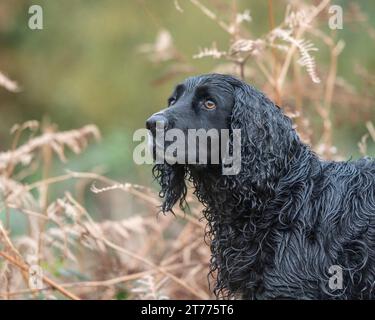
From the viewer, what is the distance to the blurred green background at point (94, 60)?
14727mm

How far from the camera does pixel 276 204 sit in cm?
470

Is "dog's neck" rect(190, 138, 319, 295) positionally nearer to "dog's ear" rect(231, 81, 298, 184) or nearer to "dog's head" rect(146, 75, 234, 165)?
"dog's ear" rect(231, 81, 298, 184)

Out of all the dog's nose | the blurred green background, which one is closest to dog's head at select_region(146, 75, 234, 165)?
the dog's nose

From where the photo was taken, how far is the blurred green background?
48.3ft

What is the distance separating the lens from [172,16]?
15.0m

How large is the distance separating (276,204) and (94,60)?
11.5m

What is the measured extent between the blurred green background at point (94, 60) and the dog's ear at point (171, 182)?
9.17 m

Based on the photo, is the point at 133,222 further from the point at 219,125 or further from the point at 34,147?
the point at 219,125

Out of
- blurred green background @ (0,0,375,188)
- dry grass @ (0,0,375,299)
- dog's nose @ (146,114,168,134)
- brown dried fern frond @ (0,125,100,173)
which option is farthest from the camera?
blurred green background @ (0,0,375,188)

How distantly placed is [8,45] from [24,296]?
11348mm

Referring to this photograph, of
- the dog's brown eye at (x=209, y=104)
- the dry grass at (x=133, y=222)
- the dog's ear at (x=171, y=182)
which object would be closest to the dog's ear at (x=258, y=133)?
the dog's brown eye at (x=209, y=104)

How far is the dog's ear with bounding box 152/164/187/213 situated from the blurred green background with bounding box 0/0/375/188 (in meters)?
9.17

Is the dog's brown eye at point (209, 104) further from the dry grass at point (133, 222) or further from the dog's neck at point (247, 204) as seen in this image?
the dry grass at point (133, 222)
